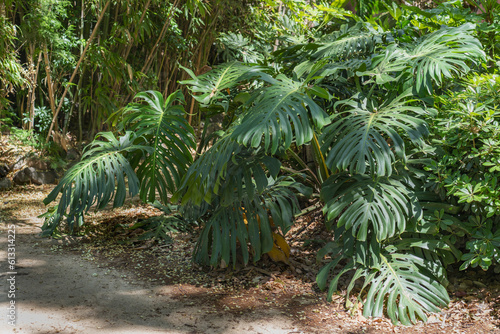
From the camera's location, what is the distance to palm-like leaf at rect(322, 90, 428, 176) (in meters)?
1.81

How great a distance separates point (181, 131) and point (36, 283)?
106 centimetres

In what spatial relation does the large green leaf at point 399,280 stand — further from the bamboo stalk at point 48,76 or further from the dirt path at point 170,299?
the bamboo stalk at point 48,76

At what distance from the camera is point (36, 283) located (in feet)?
6.87

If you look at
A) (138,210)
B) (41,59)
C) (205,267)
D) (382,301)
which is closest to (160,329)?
(205,267)

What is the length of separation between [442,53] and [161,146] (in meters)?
1.49

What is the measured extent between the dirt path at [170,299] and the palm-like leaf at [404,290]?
0.18 feet

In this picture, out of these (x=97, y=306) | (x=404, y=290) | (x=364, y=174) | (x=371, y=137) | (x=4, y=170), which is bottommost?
(x=97, y=306)

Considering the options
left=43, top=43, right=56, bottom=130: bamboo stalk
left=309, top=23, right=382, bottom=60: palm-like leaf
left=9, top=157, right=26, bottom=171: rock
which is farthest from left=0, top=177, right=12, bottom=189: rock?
left=309, top=23, right=382, bottom=60: palm-like leaf

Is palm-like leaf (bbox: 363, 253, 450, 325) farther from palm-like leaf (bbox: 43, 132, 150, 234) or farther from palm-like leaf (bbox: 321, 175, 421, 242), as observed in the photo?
palm-like leaf (bbox: 43, 132, 150, 234)

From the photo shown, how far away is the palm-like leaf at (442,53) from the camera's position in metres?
1.90

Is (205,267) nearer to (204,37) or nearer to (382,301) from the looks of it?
(382,301)

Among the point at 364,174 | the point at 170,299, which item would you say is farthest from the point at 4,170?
the point at 364,174

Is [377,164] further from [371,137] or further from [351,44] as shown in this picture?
[351,44]

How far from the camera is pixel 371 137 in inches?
76.4
